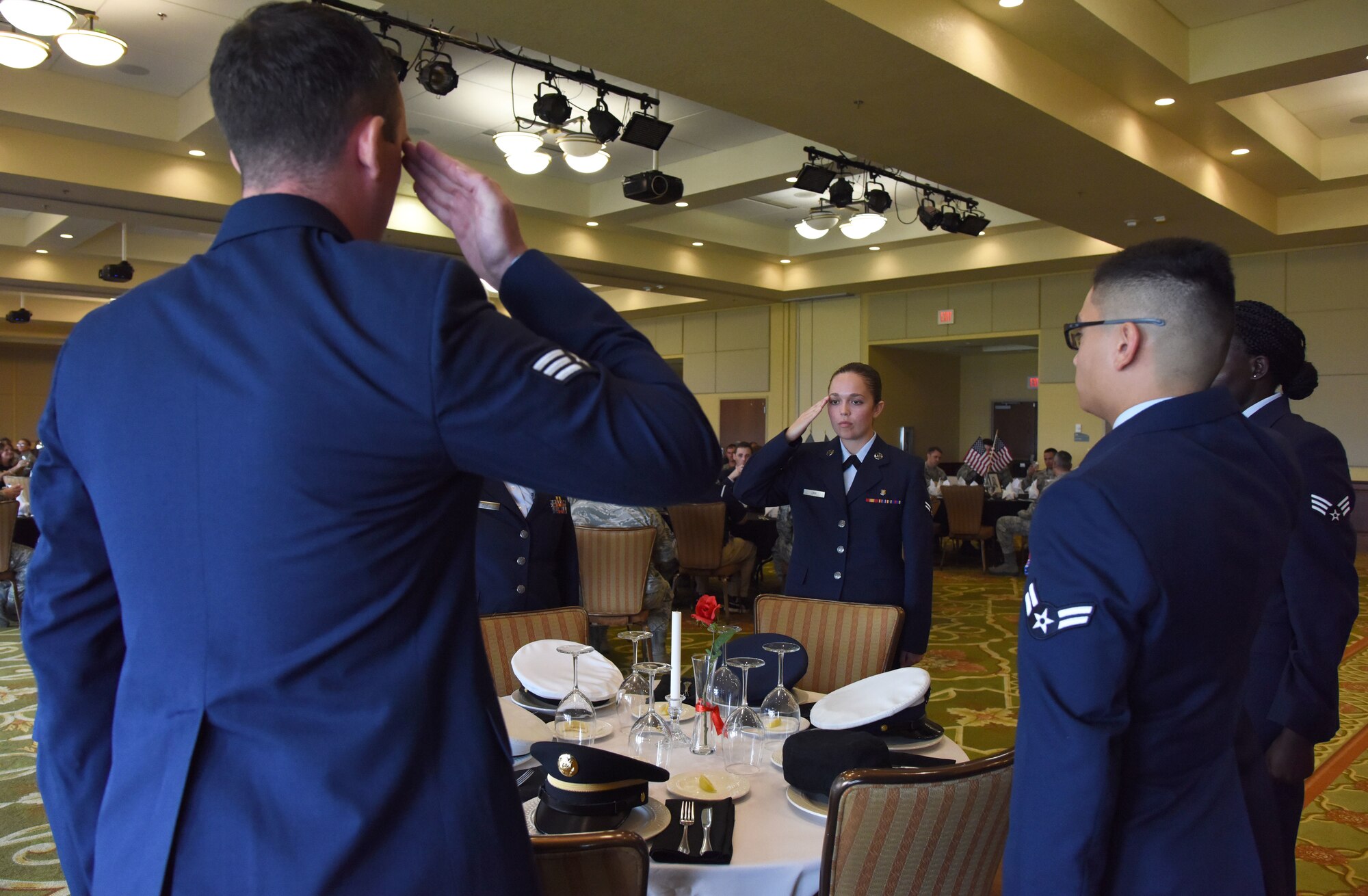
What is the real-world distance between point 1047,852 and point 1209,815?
0.91 feet

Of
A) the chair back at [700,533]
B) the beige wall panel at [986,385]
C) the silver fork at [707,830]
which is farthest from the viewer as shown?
the beige wall panel at [986,385]

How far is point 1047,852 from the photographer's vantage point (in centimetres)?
132

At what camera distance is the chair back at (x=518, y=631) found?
303cm

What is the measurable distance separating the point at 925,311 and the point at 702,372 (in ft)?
15.3

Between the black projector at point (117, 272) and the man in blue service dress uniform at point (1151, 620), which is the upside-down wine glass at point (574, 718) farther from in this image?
the black projector at point (117, 272)

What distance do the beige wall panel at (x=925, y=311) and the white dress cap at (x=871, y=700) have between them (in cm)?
1293

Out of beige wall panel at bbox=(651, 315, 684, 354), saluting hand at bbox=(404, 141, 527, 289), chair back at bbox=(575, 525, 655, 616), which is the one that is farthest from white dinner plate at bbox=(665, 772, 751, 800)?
beige wall panel at bbox=(651, 315, 684, 354)

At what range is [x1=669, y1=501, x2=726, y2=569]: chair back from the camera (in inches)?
298

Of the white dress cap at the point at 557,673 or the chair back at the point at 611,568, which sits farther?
the chair back at the point at 611,568

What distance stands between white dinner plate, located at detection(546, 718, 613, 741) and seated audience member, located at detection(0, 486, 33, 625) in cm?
674

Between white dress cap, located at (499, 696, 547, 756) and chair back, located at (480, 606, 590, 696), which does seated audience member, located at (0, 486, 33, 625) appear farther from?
white dress cap, located at (499, 696, 547, 756)

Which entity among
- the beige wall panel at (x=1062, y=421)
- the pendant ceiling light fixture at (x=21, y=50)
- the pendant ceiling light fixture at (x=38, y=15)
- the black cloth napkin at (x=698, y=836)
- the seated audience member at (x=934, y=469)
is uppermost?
the pendant ceiling light fixture at (x=21, y=50)

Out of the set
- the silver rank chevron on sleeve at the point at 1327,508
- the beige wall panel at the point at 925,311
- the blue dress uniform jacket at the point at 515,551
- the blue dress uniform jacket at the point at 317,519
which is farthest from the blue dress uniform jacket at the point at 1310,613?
the beige wall panel at the point at 925,311

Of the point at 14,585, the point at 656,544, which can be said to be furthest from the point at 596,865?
the point at 14,585
